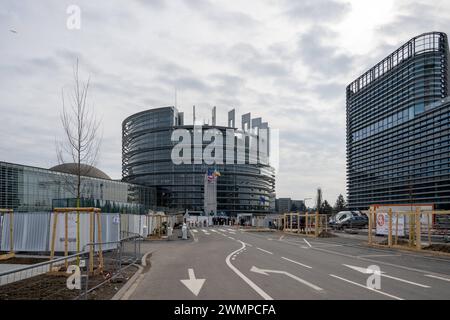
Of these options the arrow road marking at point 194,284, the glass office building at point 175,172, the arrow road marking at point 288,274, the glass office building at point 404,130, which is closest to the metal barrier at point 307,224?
the glass office building at point 404,130

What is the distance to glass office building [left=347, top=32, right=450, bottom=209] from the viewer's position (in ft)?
274

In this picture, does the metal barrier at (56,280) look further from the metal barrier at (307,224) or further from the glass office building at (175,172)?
the glass office building at (175,172)

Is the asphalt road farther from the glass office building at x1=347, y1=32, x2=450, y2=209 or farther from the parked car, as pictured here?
the glass office building at x1=347, y1=32, x2=450, y2=209

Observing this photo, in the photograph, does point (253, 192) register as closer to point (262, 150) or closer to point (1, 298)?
point (262, 150)

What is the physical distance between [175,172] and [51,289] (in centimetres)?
14435

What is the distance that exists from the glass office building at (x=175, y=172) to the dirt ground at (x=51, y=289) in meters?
140

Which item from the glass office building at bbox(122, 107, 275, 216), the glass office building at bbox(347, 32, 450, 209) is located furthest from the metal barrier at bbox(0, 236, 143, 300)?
the glass office building at bbox(122, 107, 275, 216)

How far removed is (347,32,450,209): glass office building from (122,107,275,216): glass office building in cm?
5075

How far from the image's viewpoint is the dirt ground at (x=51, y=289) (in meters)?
9.64

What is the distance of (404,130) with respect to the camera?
94750mm

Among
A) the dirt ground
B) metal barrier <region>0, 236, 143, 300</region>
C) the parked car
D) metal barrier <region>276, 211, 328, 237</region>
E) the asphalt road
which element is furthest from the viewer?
the parked car

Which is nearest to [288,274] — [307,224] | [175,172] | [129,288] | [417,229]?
[129,288]

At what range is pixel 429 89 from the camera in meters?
90.6
